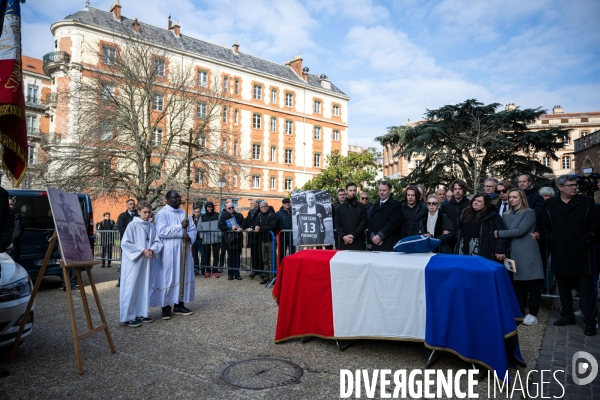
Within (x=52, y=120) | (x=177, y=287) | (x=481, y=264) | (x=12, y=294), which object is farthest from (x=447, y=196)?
(x=52, y=120)

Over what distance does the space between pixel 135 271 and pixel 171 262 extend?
75cm

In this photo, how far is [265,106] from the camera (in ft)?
170

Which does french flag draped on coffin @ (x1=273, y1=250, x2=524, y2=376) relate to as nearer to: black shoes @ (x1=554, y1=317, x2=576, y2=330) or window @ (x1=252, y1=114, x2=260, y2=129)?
black shoes @ (x1=554, y1=317, x2=576, y2=330)

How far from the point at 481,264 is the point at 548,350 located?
1.84m

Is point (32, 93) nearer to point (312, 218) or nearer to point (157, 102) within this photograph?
point (157, 102)

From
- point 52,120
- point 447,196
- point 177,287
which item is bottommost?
point 177,287

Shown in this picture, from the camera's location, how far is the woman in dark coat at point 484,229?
641cm

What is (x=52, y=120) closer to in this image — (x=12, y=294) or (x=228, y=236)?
(x=228, y=236)

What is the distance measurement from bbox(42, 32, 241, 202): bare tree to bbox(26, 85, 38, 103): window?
145 feet

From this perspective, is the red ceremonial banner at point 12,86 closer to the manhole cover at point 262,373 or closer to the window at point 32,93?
the manhole cover at point 262,373

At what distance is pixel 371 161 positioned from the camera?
3994 centimetres

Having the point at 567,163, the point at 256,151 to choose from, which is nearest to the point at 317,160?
the point at 256,151

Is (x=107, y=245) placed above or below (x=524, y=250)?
below

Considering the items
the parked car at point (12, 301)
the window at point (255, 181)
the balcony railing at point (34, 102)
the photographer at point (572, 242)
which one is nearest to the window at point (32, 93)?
the balcony railing at point (34, 102)
